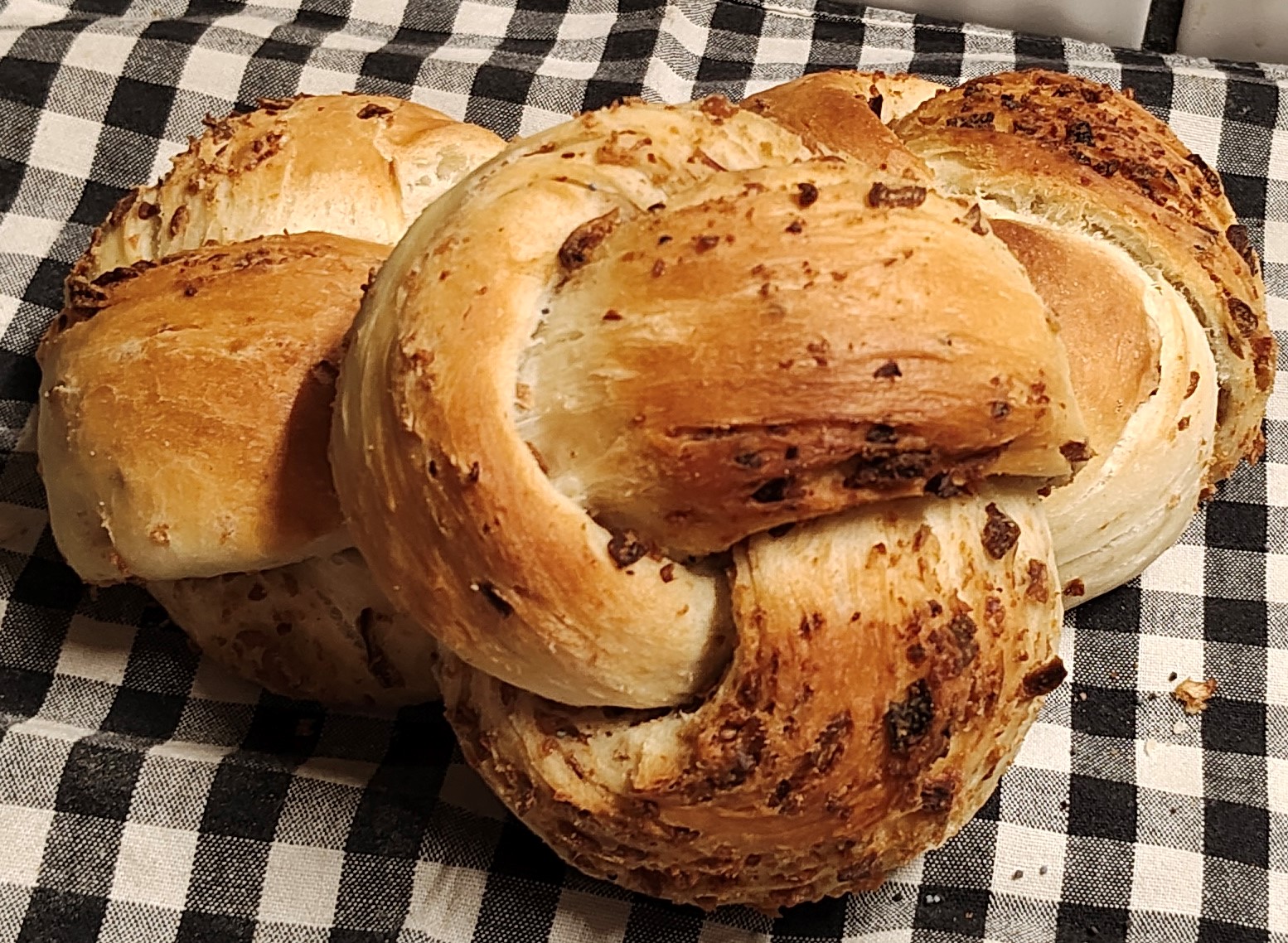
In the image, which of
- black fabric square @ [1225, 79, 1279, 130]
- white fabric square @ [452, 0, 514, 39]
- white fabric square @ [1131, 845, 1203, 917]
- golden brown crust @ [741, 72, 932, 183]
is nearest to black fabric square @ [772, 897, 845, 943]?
white fabric square @ [1131, 845, 1203, 917]

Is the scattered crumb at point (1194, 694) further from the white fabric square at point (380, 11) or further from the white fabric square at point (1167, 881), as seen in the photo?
the white fabric square at point (380, 11)

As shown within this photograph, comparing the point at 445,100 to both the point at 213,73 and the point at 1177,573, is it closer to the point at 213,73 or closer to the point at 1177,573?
the point at 213,73

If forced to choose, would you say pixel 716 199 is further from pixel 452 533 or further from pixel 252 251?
pixel 252 251

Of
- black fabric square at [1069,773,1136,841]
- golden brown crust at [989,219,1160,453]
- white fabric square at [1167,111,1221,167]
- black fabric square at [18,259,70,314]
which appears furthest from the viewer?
white fabric square at [1167,111,1221,167]

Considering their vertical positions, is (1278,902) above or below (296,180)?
below

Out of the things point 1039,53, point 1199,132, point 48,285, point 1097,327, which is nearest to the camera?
point 1097,327

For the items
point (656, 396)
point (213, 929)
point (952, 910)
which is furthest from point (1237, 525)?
point (213, 929)

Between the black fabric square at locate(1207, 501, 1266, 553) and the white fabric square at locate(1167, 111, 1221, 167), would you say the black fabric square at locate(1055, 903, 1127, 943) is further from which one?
the white fabric square at locate(1167, 111, 1221, 167)
